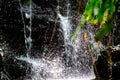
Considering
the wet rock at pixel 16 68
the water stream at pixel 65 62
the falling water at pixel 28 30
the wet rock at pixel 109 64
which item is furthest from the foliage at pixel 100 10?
the falling water at pixel 28 30

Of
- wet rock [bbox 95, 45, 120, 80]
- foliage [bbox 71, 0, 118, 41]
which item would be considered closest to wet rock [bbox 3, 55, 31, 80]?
wet rock [bbox 95, 45, 120, 80]

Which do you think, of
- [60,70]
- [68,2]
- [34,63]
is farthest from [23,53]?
[68,2]

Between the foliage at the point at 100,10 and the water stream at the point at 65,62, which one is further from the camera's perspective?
the water stream at the point at 65,62

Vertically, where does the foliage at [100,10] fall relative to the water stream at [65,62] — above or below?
above

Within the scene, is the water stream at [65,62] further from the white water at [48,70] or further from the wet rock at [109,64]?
the wet rock at [109,64]

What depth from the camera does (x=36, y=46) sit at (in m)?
10.7

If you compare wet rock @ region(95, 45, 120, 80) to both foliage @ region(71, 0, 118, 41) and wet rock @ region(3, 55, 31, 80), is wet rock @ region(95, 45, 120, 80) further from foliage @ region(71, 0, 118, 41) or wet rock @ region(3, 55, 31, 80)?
foliage @ region(71, 0, 118, 41)

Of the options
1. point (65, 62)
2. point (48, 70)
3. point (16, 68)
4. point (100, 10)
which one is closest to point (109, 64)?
point (48, 70)

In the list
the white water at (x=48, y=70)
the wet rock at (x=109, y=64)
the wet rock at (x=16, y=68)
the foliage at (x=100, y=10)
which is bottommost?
the white water at (x=48, y=70)

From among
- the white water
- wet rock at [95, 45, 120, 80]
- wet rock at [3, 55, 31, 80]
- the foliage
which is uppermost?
the foliage

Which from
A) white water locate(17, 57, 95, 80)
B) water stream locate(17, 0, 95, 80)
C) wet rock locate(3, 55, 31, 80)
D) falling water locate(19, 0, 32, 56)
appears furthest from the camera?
falling water locate(19, 0, 32, 56)

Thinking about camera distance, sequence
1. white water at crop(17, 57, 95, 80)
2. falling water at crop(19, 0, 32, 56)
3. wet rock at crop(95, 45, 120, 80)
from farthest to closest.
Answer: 1. falling water at crop(19, 0, 32, 56)
2. white water at crop(17, 57, 95, 80)
3. wet rock at crop(95, 45, 120, 80)

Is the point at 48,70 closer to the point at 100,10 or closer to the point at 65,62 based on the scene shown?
the point at 65,62

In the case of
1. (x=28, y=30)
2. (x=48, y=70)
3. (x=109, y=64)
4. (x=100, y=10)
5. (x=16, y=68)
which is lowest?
(x=48, y=70)
